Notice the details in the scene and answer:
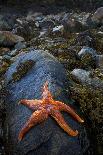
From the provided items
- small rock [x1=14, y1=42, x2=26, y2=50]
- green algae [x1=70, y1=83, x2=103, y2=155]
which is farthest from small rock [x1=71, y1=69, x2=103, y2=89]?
small rock [x1=14, y1=42, x2=26, y2=50]

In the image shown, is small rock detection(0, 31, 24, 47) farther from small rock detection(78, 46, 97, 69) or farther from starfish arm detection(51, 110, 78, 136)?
starfish arm detection(51, 110, 78, 136)

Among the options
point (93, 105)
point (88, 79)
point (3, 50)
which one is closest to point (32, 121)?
point (93, 105)

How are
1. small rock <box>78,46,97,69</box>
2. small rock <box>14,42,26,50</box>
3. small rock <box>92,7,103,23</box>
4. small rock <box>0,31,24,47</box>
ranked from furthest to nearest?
small rock <box>92,7,103,23</box> → small rock <box>0,31,24,47</box> → small rock <box>14,42,26,50</box> → small rock <box>78,46,97,69</box>

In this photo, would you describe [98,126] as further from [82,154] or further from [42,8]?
[42,8]

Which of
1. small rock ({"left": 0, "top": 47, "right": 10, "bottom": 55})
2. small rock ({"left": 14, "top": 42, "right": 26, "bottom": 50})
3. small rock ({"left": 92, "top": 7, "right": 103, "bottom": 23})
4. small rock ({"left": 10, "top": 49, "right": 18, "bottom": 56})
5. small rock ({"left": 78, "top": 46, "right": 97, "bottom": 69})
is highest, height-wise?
small rock ({"left": 78, "top": 46, "right": 97, "bottom": 69})

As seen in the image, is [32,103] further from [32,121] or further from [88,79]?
[88,79]

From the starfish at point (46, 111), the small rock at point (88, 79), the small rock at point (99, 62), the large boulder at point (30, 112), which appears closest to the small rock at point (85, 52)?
the small rock at point (99, 62)

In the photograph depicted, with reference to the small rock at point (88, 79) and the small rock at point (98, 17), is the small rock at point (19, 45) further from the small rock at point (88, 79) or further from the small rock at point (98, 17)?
the small rock at point (98, 17)
